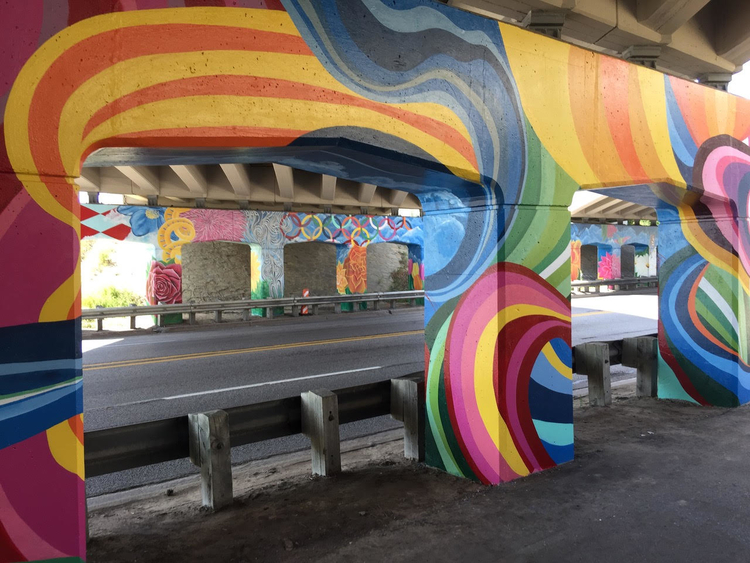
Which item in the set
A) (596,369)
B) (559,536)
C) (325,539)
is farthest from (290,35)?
(596,369)

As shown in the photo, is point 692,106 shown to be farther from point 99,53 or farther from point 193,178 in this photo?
point 193,178

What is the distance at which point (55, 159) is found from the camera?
2828 mm

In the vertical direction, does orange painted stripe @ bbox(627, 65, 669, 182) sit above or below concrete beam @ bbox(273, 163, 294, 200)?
below

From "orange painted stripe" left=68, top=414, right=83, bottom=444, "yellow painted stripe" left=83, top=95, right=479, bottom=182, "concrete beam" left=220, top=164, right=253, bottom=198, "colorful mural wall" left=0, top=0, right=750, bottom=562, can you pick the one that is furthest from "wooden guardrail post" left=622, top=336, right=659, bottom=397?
"concrete beam" left=220, top=164, right=253, bottom=198

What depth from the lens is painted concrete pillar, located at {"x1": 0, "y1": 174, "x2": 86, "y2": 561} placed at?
107 inches

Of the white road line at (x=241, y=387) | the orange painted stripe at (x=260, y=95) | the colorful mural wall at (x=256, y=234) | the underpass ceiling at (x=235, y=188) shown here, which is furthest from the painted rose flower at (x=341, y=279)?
the orange painted stripe at (x=260, y=95)

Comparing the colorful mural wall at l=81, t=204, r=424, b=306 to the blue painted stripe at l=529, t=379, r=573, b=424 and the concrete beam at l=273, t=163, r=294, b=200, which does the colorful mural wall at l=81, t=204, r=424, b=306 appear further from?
the blue painted stripe at l=529, t=379, r=573, b=424

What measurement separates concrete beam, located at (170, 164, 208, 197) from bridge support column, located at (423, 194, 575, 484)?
31.5 feet

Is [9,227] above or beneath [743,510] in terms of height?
above

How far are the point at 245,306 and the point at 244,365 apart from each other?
7.14 m

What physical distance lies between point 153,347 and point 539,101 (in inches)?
437

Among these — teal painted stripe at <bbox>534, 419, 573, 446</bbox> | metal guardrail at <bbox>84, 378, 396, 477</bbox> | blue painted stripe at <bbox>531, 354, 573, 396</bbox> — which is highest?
blue painted stripe at <bbox>531, 354, 573, 396</bbox>

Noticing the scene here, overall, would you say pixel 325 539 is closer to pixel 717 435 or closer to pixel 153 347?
pixel 717 435

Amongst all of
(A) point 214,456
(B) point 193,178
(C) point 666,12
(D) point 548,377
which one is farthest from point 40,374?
(B) point 193,178
